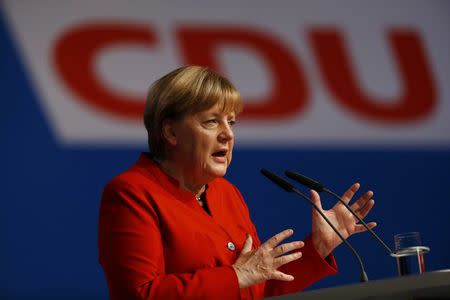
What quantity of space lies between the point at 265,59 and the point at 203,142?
2.03 meters

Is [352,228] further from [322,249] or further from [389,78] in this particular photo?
[389,78]

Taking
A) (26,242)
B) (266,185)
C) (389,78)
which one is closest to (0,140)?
(26,242)

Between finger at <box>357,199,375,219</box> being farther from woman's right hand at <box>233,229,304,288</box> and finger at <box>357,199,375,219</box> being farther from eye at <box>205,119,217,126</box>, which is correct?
eye at <box>205,119,217,126</box>

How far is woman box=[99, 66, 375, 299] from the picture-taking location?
191 centimetres

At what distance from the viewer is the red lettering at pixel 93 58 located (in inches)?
150

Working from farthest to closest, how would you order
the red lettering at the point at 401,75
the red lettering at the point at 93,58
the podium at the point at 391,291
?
1. the red lettering at the point at 401,75
2. the red lettering at the point at 93,58
3. the podium at the point at 391,291

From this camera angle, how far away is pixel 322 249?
2.25m

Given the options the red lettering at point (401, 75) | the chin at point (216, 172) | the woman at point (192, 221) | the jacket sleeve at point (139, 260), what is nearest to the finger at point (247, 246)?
the woman at point (192, 221)

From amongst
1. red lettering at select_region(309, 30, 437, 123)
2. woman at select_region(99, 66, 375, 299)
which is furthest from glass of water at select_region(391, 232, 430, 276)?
red lettering at select_region(309, 30, 437, 123)

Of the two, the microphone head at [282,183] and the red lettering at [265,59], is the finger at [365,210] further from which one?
the red lettering at [265,59]

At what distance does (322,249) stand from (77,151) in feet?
5.86

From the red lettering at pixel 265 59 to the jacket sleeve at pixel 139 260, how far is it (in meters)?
1.99

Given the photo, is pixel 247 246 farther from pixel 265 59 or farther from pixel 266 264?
pixel 265 59

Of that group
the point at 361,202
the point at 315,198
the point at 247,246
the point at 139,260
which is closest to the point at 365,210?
the point at 361,202
